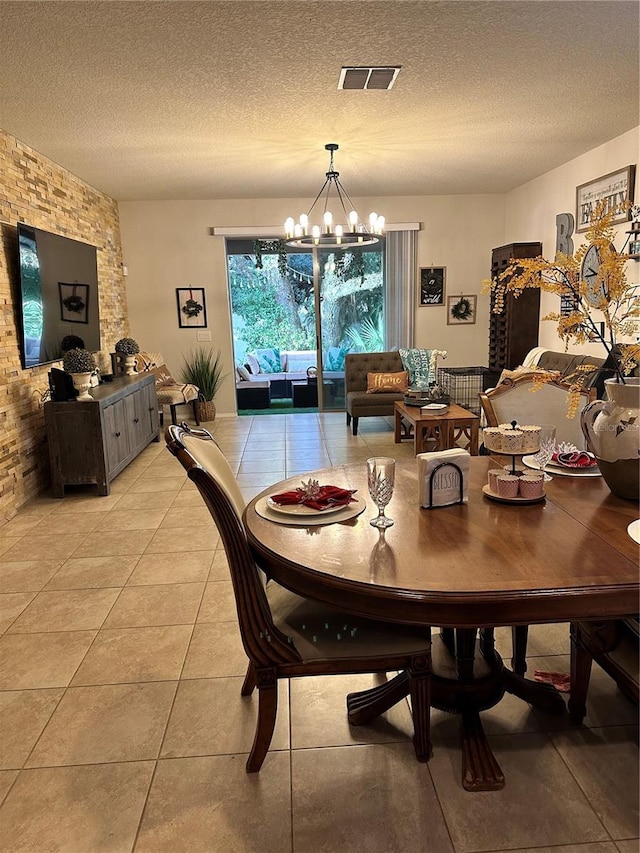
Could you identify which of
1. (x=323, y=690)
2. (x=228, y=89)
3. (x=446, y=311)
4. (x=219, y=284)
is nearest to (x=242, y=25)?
(x=228, y=89)

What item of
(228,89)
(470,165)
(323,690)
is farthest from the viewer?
(470,165)

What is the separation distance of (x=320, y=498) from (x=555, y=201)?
540 centimetres

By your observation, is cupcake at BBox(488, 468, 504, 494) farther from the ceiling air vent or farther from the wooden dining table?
the ceiling air vent

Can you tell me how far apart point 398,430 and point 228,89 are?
11.1ft

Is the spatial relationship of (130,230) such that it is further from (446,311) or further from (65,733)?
(65,733)

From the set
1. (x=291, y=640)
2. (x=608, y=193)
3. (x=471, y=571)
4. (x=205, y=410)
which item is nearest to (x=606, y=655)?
(x=471, y=571)

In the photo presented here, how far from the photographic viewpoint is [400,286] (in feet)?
24.6

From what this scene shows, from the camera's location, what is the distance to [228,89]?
11.1 ft

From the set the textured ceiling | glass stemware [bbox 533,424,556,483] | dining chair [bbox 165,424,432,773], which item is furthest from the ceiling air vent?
dining chair [bbox 165,424,432,773]

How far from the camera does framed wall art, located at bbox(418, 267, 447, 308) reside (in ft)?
24.5

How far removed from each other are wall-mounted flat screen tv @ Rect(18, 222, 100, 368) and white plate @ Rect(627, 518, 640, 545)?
159 inches

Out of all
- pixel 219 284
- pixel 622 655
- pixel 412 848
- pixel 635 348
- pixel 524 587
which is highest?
pixel 219 284

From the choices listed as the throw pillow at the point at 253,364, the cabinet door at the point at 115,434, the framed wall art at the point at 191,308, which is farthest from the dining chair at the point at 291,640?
the throw pillow at the point at 253,364

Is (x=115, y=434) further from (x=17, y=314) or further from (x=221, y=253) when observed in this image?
(x=221, y=253)
